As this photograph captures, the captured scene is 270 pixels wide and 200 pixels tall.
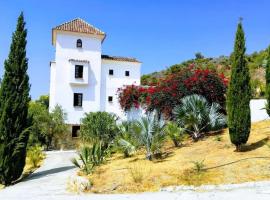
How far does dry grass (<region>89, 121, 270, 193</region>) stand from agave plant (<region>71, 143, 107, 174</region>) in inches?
16.1

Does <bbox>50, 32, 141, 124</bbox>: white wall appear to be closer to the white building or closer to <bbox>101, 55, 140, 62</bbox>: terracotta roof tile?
the white building

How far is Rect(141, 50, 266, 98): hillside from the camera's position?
1347 inches

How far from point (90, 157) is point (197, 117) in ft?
19.9

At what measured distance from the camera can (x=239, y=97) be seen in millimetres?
15289

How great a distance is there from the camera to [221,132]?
20.3m

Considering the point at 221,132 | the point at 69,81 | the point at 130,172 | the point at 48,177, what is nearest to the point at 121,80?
the point at 69,81

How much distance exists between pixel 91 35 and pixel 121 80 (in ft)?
17.4

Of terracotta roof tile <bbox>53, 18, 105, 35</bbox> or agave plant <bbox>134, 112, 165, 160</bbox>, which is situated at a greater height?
terracotta roof tile <bbox>53, 18, 105, 35</bbox>

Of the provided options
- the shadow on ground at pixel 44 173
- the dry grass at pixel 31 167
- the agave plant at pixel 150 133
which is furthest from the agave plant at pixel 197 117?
the dry grass at pixel 31 167

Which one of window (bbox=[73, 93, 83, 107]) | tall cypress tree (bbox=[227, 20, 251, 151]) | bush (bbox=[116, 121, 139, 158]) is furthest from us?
window (bbox=[73, 93, 83, 107])

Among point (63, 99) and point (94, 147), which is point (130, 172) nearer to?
point (94, 147)

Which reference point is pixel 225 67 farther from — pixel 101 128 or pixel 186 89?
pixel 186 89

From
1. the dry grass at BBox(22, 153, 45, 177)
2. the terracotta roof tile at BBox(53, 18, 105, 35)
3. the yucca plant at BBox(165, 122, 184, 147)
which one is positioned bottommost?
the dry grass at BBox(22, 153, 45, 177)

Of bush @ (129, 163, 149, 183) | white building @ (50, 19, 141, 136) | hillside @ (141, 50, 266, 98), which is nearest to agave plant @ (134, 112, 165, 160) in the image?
bush @ (129, 163, 149, 183)
